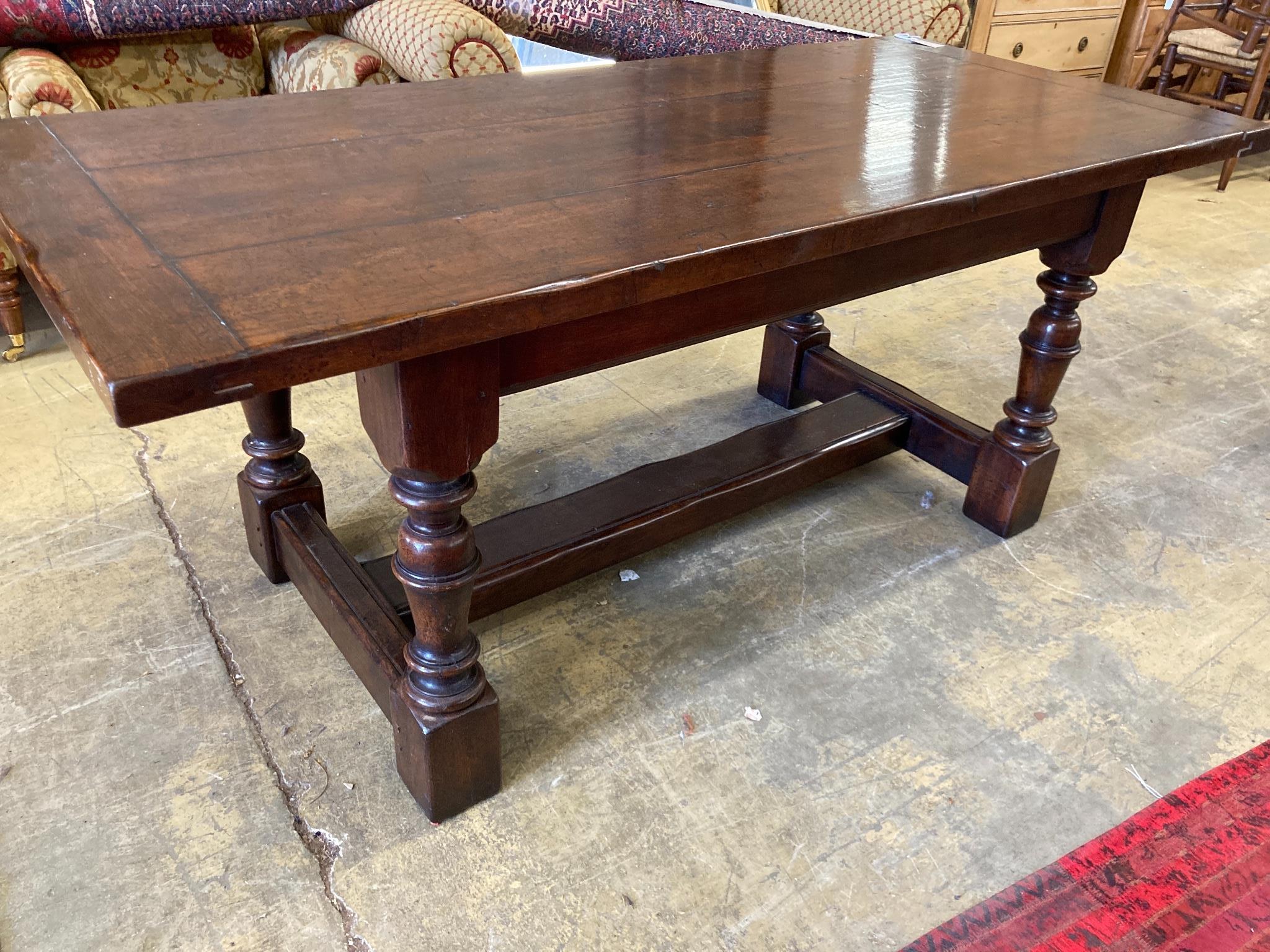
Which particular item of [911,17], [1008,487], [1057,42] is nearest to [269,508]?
[1008,487]

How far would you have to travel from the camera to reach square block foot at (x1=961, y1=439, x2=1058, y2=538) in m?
1.73

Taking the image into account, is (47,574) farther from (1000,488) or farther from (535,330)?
(1000,488)

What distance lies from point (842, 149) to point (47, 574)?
139 centimetres

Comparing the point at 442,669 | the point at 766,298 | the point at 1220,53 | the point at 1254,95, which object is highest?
the point at 766,298

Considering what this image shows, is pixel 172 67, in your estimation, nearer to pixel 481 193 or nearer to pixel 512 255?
pixel 481 193

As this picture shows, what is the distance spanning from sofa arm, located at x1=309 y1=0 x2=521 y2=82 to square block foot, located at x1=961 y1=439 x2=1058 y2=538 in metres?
1.46

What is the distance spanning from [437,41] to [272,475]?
1.30m

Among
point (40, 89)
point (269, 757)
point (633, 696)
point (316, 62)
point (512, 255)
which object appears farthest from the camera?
point (316, 62)

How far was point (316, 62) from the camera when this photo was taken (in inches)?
98.7

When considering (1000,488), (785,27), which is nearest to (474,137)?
(1000,488)

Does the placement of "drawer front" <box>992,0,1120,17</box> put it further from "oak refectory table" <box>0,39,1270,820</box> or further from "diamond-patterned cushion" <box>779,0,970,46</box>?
"oak refectory table" <box>0,39,1270,820</box>

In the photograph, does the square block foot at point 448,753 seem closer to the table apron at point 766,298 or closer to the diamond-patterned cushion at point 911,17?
the table apron at point 766,298

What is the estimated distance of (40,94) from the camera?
2.11 m

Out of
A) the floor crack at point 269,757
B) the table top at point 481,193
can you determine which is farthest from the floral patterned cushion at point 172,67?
the table top at point 481,193
